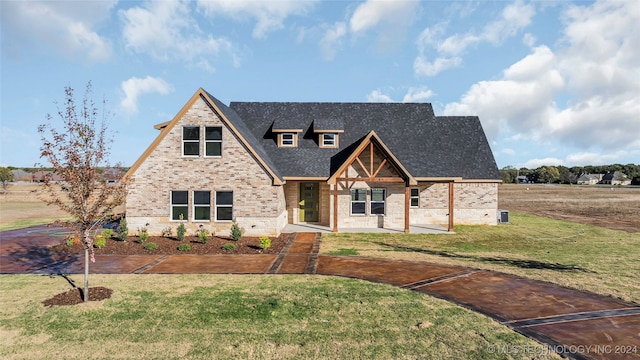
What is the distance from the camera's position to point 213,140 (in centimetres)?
1862

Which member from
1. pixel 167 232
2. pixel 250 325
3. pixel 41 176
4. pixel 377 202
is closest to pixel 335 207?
pixel 377 202

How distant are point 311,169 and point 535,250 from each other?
520 inches

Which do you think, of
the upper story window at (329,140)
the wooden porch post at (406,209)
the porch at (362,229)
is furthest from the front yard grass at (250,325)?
the upper story window at (329,140)

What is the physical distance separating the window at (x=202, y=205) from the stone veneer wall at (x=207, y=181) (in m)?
0.24

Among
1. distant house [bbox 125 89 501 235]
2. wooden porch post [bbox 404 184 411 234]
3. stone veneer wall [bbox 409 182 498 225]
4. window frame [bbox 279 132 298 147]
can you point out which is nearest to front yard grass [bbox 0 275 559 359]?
distant house [bbox 125 89 501 235]

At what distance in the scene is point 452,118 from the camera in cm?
2750

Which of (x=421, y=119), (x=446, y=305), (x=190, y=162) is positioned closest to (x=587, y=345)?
(x=446, y=305)

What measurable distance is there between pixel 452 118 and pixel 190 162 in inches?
812

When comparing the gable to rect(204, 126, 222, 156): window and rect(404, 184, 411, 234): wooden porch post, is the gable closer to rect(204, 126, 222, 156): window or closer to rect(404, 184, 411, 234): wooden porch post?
rect(204, 126, 222, 156): window

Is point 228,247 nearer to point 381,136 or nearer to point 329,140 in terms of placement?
point 329,140

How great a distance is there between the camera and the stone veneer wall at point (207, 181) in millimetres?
18500

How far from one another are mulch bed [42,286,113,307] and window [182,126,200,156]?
9.90 meters

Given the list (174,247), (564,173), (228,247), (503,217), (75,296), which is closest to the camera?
(75,296)

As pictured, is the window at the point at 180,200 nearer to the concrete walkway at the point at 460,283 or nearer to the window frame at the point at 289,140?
the concrete walkway at the point at 460,283
